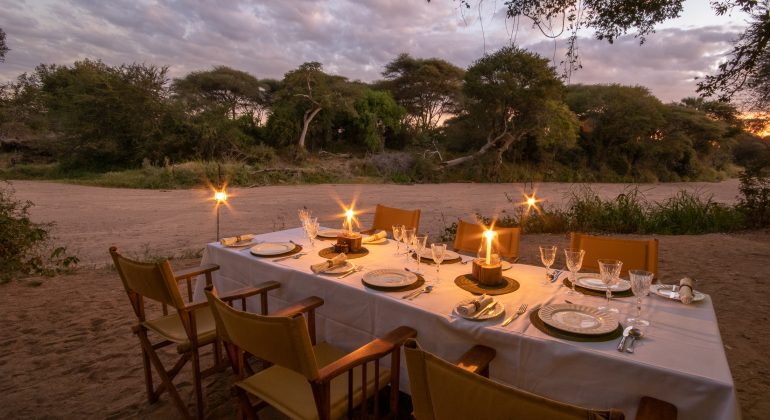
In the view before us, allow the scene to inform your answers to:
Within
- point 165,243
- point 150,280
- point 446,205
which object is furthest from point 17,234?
point 446,205

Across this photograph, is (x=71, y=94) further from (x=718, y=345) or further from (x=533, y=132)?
(x=718, y=345)

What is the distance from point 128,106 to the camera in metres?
17.8


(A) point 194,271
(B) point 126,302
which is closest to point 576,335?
(A) point 194,271

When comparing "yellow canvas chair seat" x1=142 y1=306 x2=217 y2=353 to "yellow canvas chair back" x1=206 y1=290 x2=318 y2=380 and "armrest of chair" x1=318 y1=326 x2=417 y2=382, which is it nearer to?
"yellow canvas chair back" x1=206 y1=290 x2=318 y2=380

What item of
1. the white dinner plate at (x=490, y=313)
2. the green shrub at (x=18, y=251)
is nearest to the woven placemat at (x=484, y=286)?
the white dinner plate at (x=490, y=313)

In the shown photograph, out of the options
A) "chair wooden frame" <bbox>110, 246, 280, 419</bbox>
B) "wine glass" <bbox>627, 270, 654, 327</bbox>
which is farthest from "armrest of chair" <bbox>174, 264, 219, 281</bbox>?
"wine glass" <bbox>627, 270, 654, 327</bbox>

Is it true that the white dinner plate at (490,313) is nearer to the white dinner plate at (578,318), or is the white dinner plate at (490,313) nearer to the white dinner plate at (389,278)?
the white dinner plate at (578,318)

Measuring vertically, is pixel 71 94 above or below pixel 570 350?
above

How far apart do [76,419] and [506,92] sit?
52.8 ft

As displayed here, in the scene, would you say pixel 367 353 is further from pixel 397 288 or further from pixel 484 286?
pixel 484 286

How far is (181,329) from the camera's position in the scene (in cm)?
233

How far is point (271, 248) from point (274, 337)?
50.8 inches

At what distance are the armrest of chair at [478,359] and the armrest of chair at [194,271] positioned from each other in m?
1.79

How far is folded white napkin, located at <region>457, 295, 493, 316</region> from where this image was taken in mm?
1623
